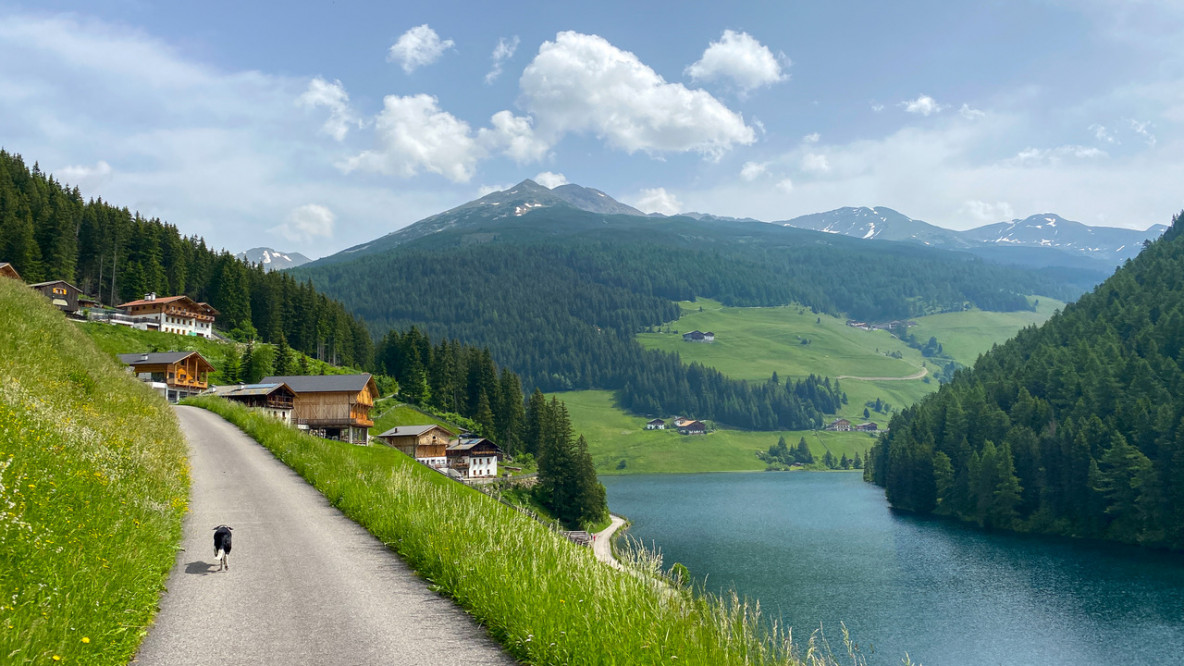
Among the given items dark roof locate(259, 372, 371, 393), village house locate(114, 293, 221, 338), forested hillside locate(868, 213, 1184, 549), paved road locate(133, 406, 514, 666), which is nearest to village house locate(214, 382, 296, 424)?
dark roof locate(259, 372, 371, 393)

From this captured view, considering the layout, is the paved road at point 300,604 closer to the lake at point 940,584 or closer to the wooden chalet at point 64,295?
the lake at point 940,584

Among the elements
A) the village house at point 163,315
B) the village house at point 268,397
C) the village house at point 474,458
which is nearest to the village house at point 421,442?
the village house at point 474,458

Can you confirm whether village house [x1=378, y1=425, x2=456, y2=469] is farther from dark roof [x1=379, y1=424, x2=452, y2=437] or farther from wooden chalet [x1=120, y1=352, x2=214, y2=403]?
wooden chalet [x1=120, y1=352, x2=214, y2=403]

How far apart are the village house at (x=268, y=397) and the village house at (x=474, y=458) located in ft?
112

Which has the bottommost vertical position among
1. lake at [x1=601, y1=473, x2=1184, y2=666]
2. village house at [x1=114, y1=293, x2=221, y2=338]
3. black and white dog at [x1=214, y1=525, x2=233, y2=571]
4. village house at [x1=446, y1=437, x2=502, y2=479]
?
lake at [x1=601, y1=473, x2=1184, y2=666]

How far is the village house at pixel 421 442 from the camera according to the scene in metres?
115

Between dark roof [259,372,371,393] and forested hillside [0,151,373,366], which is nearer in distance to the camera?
dark roof [259,372,371,393]

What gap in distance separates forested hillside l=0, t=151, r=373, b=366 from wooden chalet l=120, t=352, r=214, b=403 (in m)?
45.2

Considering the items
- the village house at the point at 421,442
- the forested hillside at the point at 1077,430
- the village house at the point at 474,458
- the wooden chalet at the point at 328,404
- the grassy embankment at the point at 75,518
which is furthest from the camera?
the village house at the point at 474,458

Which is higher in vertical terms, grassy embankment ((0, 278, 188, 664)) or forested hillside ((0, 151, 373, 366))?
forested hillside ((0, 151, 373, 366))

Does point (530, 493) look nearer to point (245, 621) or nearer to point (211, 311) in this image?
point (211, 311)

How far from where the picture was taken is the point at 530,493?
10669 cm

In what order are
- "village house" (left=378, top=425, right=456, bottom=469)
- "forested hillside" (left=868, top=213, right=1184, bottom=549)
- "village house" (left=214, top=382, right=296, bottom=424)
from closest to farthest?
"village house" (left=214, top=382, right=296, bottom=424)
"forested hillside" (left=868, top=213, right=1184, bottom=549)
"village house" (left=378, top=425, right=456, bottom=469)

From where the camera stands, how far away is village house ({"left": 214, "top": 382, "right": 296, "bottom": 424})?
88.1m
